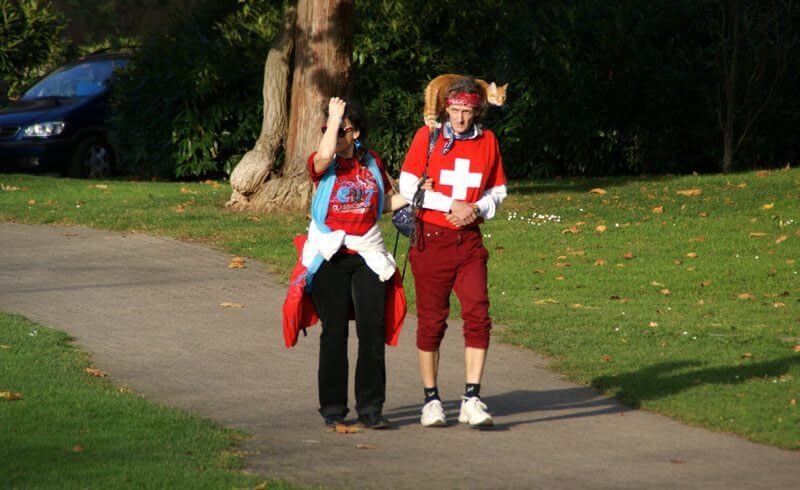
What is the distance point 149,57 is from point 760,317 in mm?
13089

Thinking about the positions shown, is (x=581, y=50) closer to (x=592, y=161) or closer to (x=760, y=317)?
(x=592, y=161)

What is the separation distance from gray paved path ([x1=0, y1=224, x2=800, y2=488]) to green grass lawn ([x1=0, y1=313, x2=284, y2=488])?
209mm

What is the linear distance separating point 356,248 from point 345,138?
551 mm

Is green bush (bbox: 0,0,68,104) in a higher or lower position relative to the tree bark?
higher

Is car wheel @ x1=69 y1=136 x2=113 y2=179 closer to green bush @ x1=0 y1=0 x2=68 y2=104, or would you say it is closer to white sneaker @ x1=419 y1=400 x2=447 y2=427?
green bush @ x1=0 y1=0 x2=68 y2=104

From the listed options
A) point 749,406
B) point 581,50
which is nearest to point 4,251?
point 749,406

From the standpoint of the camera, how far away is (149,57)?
20.5m

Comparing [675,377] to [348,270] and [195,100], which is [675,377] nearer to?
[348,270]

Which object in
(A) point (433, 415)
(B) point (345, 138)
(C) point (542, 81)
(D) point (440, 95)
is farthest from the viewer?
(C) point (542, 81)

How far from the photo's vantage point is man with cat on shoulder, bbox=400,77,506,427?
22.0 ft

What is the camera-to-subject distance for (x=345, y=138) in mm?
6625

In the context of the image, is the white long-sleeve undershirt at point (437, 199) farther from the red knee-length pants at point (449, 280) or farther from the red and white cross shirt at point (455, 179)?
the red knee-length pants at point (449, 280)

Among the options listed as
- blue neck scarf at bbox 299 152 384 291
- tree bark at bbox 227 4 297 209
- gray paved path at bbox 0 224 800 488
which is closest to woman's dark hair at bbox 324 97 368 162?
blue neck scarf at bbox 299 152 384 291

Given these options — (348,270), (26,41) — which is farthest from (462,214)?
(26,41)
